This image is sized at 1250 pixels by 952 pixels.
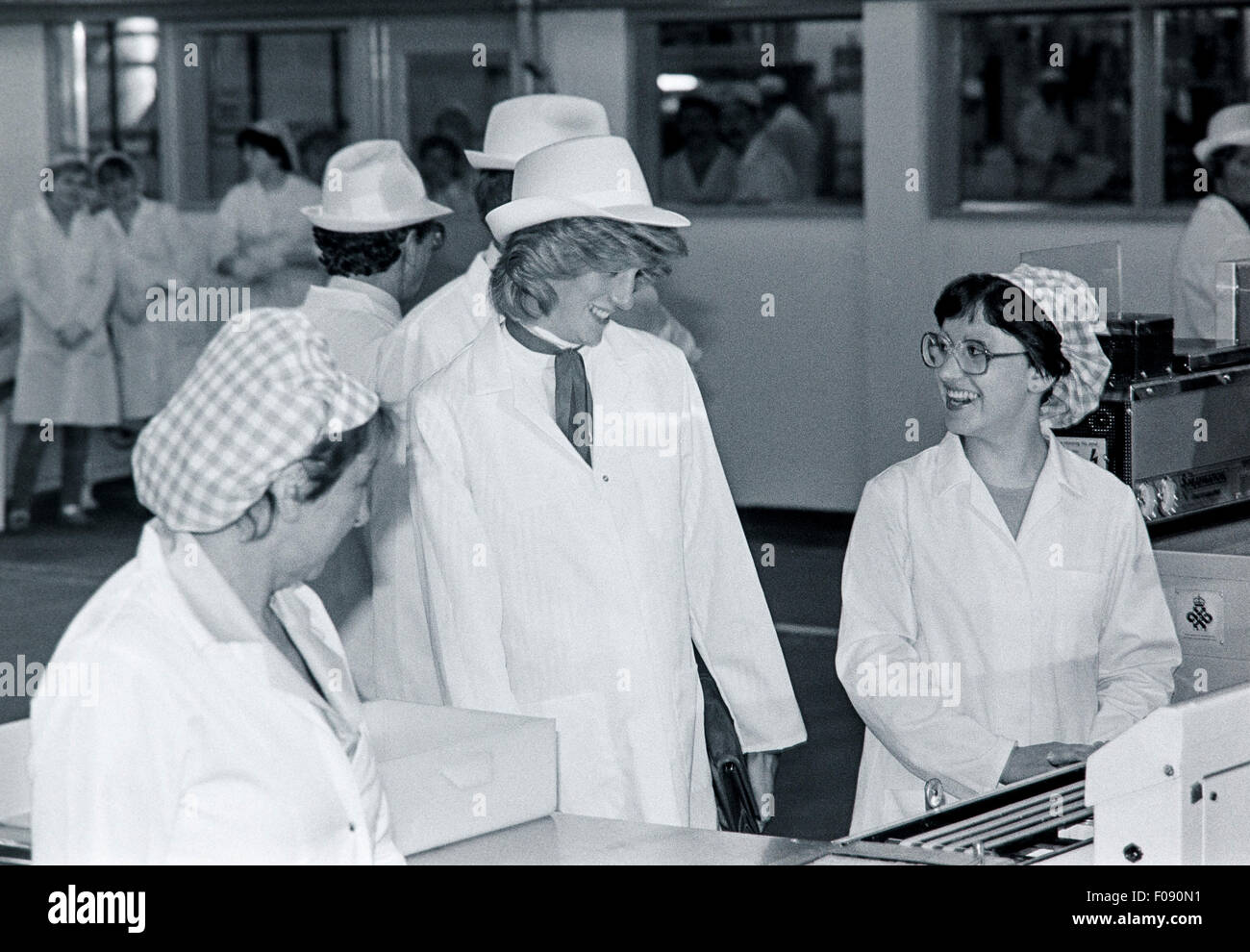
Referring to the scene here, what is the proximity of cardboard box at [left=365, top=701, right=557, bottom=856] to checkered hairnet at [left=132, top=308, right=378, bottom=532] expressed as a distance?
16.3 inches

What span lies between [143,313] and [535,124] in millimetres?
4907

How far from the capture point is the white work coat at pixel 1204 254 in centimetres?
634

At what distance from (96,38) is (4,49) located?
43 centimetres

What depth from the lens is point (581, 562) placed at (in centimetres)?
293

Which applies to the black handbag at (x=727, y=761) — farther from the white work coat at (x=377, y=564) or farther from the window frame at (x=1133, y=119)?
the window frame at (x=1133, y=119)

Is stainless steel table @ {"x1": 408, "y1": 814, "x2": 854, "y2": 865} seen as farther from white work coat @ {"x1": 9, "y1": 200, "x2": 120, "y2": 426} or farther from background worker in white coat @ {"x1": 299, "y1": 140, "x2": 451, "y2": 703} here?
white work coat @ {"x1": 9, "y1": 200, "x2": 120, "y2": 426}

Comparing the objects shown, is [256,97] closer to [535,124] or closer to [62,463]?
[62,463]

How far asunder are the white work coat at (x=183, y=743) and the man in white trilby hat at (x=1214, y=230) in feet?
16.4

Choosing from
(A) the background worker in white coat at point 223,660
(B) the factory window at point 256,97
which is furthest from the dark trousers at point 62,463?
(A) the background worker in white coat at point 223,660

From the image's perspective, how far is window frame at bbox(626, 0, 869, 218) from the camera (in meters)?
7.91

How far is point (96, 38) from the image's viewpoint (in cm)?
947

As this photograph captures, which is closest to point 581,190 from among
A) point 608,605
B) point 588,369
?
Answer: point 588,369

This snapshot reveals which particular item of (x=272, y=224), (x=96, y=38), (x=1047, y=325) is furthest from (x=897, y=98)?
(x=1047, y=325)
